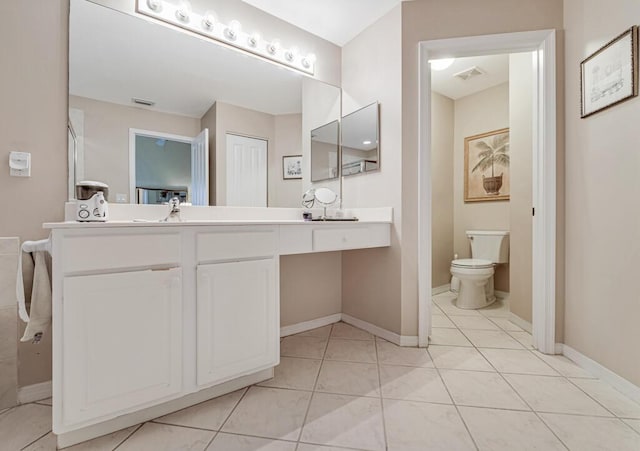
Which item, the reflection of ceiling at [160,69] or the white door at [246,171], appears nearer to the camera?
the reflection of ceiling at [160,69]

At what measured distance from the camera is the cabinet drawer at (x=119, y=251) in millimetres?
1061

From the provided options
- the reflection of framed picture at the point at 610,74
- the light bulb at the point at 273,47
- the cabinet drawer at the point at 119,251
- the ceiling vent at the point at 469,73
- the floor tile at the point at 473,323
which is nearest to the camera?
the cabinet drawer at the point at 119,251

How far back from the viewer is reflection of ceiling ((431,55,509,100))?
9.11 feet

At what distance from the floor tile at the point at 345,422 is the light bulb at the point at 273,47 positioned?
2256mm

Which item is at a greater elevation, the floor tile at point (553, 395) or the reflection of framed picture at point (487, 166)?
the reflection of framed picture at point (487, 166)

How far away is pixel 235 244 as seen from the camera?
1413 millimetres

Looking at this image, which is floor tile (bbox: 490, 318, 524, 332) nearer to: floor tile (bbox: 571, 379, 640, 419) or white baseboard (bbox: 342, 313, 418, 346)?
floor tile (bbox: 571, 379, 640, 419)

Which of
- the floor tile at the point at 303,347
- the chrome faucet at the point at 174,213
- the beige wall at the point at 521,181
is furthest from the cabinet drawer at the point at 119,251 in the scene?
the beige wall at the point at 521,181

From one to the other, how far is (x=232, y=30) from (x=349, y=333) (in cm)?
231

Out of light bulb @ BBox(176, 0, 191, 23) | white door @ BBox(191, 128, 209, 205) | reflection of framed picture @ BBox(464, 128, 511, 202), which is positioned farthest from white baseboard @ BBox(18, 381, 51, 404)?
reflection of framed picture @ BBox(464, 128, 511, 202)

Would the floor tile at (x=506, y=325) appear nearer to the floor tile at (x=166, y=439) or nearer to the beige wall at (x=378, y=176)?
the beige wall at (x=378, y=176)

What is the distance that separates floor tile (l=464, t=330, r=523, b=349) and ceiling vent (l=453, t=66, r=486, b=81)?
2.46 m

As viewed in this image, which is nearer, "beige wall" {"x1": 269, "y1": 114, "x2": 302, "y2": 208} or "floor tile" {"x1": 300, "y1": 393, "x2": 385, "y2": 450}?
"floor tile" {"x1": 300, "y1": 393, "x2": 385, "y2": 450}

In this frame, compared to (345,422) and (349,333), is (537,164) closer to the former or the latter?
(349,333)
